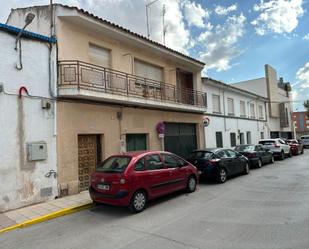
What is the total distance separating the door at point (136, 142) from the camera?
10664 mm

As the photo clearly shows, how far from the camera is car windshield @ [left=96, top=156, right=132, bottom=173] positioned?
20.9ft

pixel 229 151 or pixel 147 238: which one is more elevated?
pixel 229 151

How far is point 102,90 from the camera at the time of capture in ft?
31.1

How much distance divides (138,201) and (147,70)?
751cm

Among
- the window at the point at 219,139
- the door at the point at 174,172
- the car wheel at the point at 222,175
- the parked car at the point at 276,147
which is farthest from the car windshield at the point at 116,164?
the parked car at the point at 276,147

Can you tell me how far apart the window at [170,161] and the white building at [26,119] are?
3.60 metres

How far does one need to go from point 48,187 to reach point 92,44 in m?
5.58

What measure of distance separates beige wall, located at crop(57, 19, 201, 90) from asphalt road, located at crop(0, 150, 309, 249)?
5516mm

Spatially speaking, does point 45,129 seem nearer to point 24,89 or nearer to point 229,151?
point 24,89

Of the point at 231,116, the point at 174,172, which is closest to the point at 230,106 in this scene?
the point at 231,116

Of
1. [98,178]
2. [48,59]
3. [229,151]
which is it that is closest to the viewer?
[98,178]

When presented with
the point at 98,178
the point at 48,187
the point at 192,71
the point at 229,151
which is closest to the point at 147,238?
the point at 98,178

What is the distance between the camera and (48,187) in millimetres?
7574

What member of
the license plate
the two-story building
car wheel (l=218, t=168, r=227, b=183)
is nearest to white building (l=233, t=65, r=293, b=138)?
the two-story building
